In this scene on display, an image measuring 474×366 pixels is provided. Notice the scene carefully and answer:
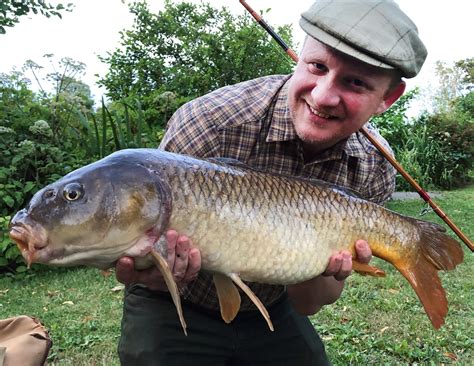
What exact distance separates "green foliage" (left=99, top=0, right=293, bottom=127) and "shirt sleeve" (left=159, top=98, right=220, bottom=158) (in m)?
6.75

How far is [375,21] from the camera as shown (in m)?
2.14

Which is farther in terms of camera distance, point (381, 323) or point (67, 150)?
point (67, 150)

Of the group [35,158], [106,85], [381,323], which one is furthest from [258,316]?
[106,85]

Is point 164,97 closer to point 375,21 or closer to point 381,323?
point 381,323

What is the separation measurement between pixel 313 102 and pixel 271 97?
0.32m

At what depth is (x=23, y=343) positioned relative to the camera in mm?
2482

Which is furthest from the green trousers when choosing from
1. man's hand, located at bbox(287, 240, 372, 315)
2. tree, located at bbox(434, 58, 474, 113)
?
tree, located at bbox(434, 58, 474, 113)

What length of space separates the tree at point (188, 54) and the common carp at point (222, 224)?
23.5 feet

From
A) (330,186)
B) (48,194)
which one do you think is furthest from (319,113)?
(48,194)

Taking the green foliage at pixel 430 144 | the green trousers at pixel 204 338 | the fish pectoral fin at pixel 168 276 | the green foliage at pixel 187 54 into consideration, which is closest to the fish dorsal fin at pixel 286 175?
the fish pectoral fin at pixel 168 276

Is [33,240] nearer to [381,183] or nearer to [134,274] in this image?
[134,274]

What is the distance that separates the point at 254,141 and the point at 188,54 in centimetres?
791

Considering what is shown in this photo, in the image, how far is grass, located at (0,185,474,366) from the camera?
3.54 meters

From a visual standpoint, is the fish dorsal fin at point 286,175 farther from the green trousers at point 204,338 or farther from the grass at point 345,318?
the grass at point 345,318
